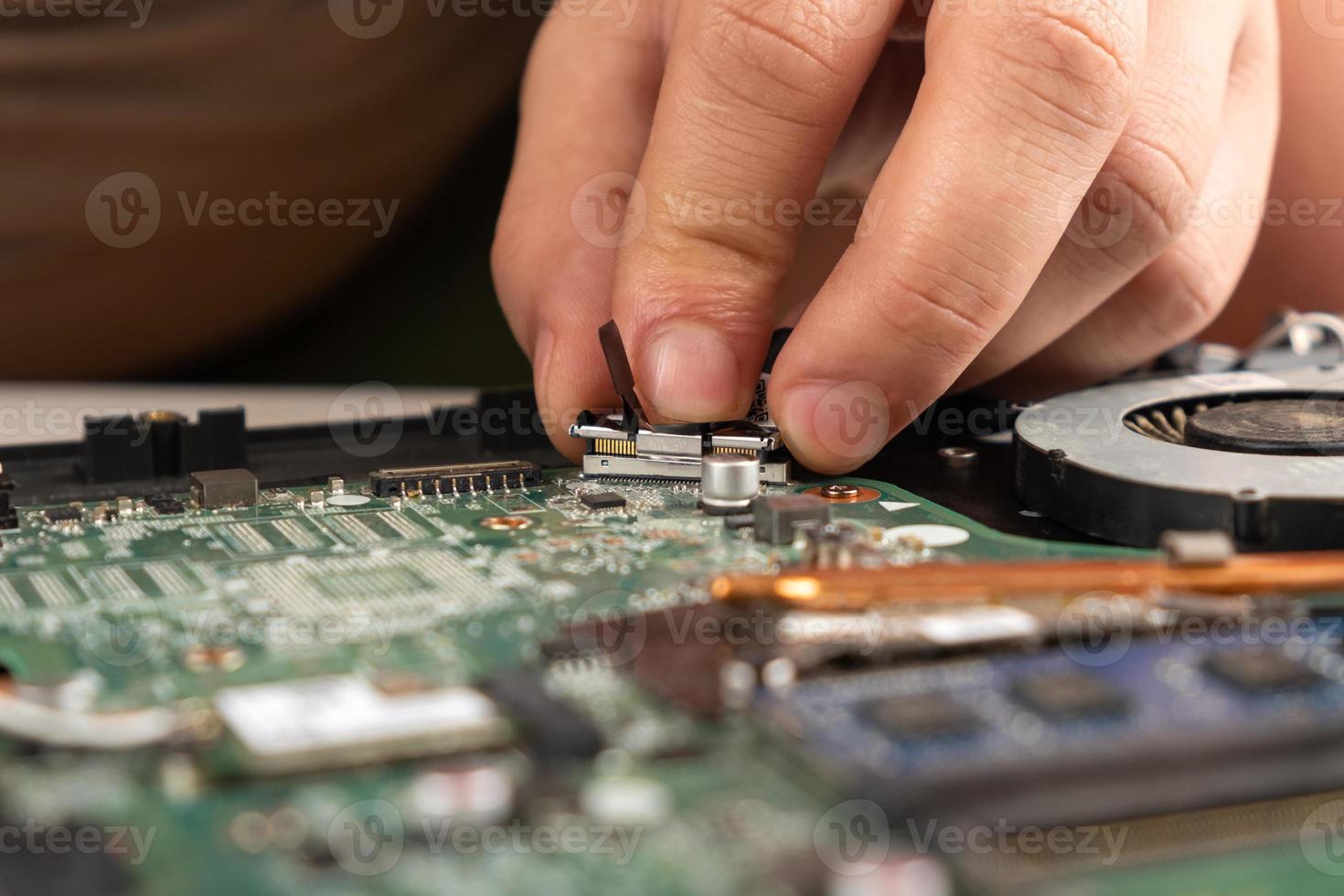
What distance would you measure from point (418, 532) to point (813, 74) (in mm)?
1211

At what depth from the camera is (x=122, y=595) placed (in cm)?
192

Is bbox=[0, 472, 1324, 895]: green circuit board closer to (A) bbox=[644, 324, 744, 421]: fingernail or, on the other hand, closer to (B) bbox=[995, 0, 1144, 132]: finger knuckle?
(A) bbox=[644, 324, 744, 421]: fingernail

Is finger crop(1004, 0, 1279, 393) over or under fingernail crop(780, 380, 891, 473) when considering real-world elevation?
over

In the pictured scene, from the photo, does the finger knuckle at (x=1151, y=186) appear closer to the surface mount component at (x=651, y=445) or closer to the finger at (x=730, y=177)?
the finger at (x=730, y=177)

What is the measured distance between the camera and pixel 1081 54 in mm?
2508

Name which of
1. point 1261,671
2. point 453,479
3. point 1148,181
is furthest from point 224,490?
point 1148,181

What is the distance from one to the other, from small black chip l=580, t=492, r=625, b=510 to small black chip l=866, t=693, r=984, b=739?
106cm

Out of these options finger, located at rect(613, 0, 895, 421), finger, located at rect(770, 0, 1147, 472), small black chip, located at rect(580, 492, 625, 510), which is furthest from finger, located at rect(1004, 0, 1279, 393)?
small black chip, located at rect(580, 492, 625, 510)

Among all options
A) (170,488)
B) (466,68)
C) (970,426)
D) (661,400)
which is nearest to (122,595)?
(170,488)

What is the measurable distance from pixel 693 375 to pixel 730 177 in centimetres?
43

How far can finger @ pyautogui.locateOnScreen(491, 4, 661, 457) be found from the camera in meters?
3.24

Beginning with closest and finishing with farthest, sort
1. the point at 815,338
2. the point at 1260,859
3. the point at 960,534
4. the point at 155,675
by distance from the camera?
the point at 1260,859, the point at 155,675, the point at 960,534, the point at 815,338

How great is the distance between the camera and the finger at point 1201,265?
11.2 ft

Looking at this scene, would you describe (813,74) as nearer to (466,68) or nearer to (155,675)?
(155,675)
